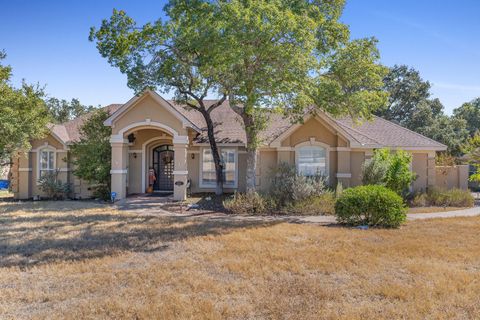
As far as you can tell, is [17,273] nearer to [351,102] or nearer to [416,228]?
[416,228]

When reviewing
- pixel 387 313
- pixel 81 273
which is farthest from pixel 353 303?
pixel 81 273

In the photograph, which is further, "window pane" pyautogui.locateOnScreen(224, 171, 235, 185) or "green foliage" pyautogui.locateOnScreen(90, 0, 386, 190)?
"window pane" pyautogui.locateOnScreen(224, 171, 235, 185)

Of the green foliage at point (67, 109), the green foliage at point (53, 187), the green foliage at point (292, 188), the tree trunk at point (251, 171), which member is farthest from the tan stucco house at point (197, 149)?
the green foliage at point (67, 109)

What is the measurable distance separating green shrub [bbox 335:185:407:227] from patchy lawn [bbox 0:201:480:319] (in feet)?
2.56

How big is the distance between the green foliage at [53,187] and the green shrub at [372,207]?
15717 mm

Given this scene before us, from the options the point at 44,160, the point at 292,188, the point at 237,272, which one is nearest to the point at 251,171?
the point at 292,188

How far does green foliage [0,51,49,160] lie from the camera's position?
16375mm

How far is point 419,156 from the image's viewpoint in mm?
20328

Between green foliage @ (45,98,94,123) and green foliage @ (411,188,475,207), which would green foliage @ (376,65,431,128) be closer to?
green foliage @ (411,188,475,207)

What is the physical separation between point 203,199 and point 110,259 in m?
10.5

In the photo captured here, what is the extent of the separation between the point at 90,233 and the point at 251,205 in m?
6.97

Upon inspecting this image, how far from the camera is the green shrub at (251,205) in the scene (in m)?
15.4

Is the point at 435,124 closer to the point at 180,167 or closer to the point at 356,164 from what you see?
the point at 356,164

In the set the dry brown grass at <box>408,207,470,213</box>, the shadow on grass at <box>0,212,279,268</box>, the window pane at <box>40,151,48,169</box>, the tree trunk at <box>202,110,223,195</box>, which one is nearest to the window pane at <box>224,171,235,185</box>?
the tree trunk at <box>202,110,223,195</box>
